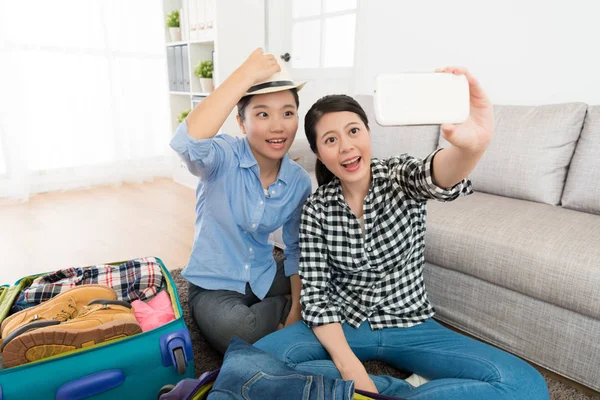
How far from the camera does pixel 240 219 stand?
1.22 metres

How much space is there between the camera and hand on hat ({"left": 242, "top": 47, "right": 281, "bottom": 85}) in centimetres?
98

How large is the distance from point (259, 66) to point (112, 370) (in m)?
0.76

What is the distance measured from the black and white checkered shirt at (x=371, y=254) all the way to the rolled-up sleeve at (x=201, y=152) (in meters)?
0.27

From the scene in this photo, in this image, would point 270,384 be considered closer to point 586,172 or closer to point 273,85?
point 273,85

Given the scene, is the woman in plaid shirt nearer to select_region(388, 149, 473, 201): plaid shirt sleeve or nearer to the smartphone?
select_region(388, 149, 473, 201): plaid shirt sleeve

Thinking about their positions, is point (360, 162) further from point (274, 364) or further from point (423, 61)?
point (423, 61)

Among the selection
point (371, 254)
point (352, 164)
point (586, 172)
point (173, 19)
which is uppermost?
point (173, 19)

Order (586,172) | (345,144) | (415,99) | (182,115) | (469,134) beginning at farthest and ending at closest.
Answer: (182,115), (586,172), (345,144), (469,134), (415,99)

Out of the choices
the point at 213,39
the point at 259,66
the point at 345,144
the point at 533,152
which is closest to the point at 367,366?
the point at 345,144

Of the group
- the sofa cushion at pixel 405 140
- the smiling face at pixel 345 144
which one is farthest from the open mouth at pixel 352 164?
the sofa cushion at pixel 405 140

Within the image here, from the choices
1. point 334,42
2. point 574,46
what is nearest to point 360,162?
point 574,46

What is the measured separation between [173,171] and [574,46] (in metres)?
2.92

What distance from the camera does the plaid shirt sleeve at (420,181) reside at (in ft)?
2.78

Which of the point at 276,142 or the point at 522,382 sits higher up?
the point at 276,142
